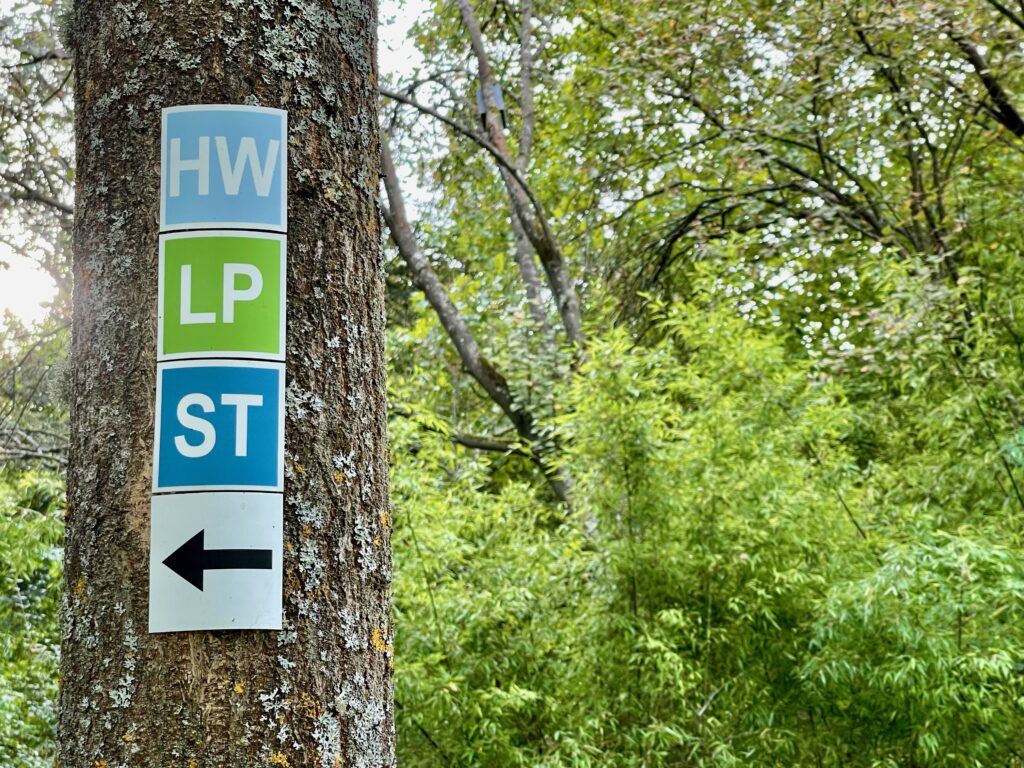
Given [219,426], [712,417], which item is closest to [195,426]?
[219,426]

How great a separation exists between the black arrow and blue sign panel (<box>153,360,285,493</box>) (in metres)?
0.06

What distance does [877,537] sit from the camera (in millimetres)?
4281

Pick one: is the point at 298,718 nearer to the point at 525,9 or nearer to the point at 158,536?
the point at 158,536

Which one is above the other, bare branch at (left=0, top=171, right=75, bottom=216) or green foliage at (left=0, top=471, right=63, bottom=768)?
bare branch at (left=0, top=171, right=75, bottom=216)

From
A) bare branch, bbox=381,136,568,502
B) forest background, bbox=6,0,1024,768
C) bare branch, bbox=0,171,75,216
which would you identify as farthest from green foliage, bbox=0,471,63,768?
bare branch, bbox=381,136,568,502

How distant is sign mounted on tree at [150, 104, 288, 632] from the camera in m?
1.06

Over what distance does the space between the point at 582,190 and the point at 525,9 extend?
1.36 meters

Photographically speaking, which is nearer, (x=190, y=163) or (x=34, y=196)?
(x=190, y=163)

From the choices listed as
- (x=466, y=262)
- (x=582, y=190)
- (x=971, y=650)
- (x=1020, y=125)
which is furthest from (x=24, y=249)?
(x=1020, y=125)

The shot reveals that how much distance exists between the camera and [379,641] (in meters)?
1.15

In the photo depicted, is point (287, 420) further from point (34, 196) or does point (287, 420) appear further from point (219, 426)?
point (34, 196)

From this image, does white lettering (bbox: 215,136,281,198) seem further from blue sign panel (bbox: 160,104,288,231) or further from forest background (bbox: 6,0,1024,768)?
forest background (bbox: 6,0,1024,768)

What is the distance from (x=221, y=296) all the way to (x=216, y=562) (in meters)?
0.27

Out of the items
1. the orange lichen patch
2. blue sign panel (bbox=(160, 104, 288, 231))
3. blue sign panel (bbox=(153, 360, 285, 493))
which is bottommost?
the orange lichen patch
